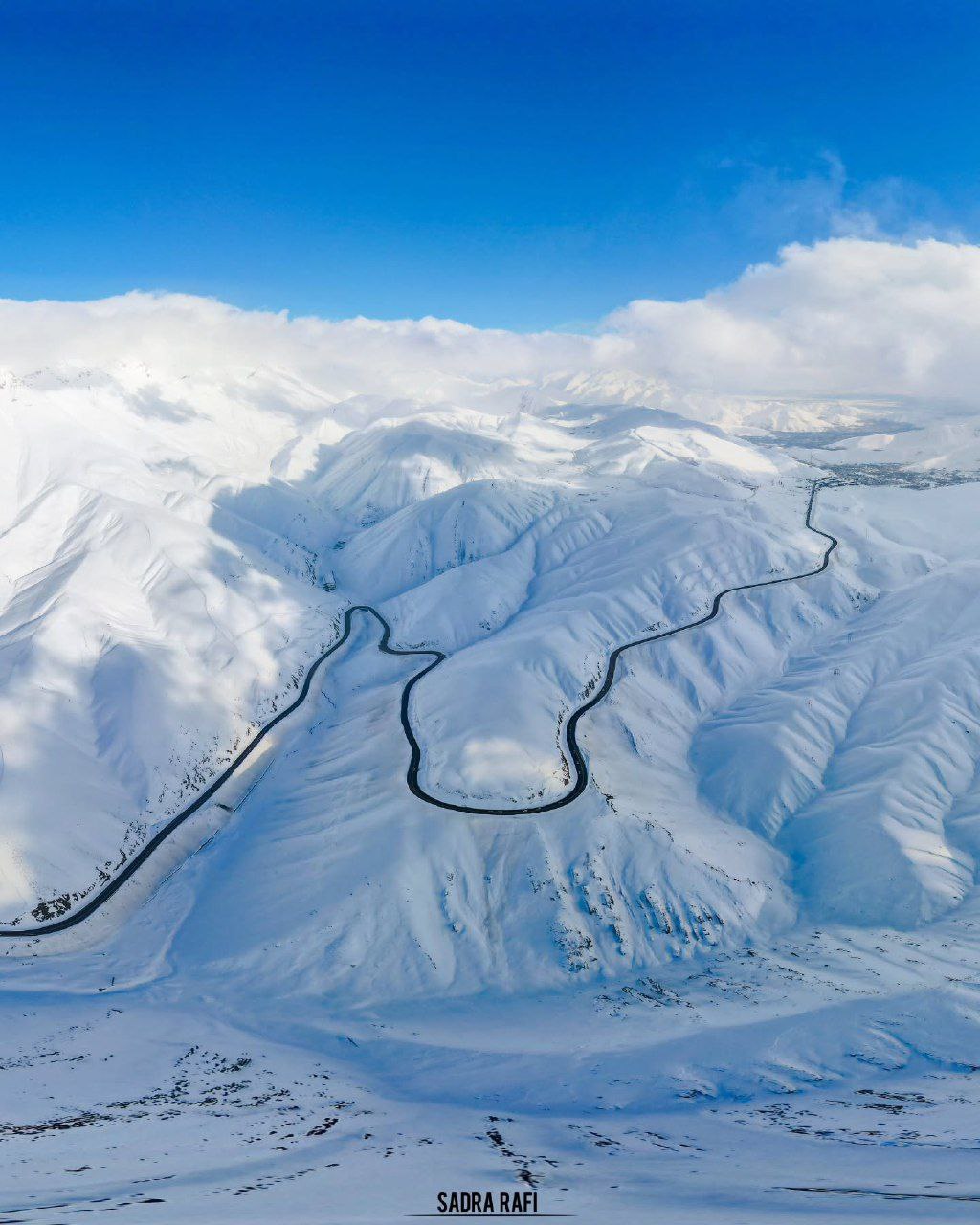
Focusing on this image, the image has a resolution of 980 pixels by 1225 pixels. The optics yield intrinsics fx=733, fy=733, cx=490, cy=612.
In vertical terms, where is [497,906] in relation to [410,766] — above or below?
below

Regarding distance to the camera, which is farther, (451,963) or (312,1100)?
(451,963)

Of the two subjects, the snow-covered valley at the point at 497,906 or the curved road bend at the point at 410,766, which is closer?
the snow-covered valley at the point at 497,906

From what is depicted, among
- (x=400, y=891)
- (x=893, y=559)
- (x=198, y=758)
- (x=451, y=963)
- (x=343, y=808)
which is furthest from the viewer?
(x=893, y=559)

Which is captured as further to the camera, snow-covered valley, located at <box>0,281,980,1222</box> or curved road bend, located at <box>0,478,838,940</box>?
curved road bend, located at <box>0,478,838,940</box>

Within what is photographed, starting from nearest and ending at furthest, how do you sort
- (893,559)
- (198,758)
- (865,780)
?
(865,780), (198,758), (893,559)

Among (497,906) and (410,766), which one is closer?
(497,906)

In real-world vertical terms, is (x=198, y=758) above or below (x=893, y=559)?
below

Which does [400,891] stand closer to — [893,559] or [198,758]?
[198,758]

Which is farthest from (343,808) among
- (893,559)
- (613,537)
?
(893,559)
